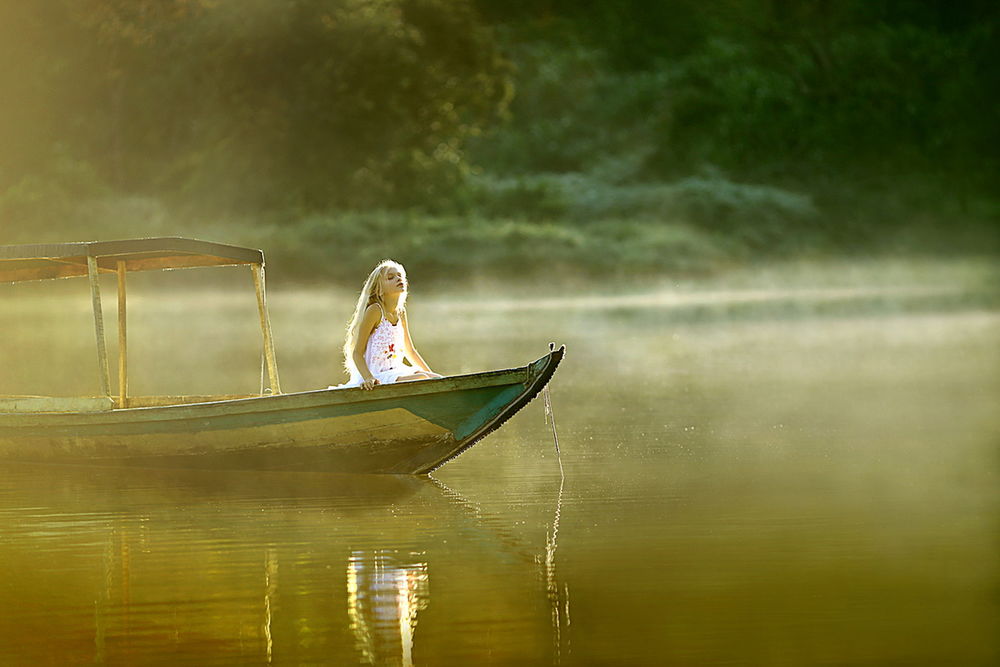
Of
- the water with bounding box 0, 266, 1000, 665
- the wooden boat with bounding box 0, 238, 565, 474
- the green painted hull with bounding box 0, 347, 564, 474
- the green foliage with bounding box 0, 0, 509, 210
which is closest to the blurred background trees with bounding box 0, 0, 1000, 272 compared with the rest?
the green foliage with bounding box 0, 0, 509, 210

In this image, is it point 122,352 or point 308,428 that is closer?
point 308,428

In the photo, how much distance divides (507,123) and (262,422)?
42494mm

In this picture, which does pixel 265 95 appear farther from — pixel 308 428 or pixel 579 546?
pixel 579 546

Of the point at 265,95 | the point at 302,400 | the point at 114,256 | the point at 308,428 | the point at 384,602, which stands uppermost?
the point at 265,95

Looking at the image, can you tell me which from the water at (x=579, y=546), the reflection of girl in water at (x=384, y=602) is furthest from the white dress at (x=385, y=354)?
the reflection of girl in water at (x=384, y=602)

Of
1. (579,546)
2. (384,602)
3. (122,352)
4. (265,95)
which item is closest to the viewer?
(384,602)

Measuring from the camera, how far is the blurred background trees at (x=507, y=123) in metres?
42.6

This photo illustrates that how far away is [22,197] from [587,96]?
1984 centimetres

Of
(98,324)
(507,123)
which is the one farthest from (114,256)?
(507,123)

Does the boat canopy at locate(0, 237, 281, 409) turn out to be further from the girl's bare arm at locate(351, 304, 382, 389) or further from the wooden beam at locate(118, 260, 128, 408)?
the girl's bare arm at locate(351, 304, 382, 389)

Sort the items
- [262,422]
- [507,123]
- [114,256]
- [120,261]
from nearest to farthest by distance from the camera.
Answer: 1. [262,422]
2. [114,256]
3. [120,261]
4. [507,123]

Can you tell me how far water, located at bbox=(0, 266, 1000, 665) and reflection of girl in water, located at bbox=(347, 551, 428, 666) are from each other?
0.02 metres

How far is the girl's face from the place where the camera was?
12.1 meters

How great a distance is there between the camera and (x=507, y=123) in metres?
54.1
